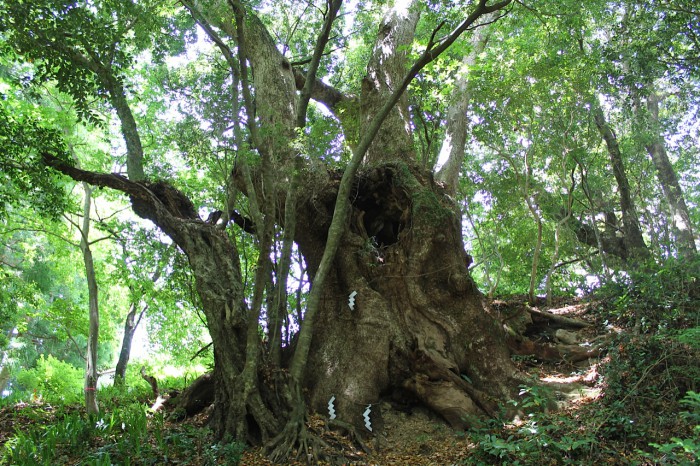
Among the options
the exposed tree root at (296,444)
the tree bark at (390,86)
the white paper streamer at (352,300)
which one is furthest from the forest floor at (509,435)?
the tree bark at (390,86)

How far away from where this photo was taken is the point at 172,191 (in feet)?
23.9

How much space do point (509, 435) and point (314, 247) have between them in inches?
149

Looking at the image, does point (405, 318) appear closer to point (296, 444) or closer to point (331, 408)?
point (331, 408)

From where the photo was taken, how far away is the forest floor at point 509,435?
14.1ft

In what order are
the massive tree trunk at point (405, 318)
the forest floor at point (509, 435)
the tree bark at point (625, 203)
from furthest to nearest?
the tree bark at point (625, 203)
the massive tree trunk at point (405, 318)
the forest floor at point (509, 435)

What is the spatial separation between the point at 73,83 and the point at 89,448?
4.26 meters

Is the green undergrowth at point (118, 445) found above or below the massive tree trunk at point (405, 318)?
below

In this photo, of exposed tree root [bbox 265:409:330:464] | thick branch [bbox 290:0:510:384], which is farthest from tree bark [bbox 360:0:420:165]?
exposed tree root [bbox 265:409:330:464]

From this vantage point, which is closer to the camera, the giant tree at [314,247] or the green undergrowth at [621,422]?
the green undergrowth at [621,422]

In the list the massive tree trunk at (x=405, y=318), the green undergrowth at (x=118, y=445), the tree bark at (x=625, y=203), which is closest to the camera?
the green undergrowth at (x=118, y=445)

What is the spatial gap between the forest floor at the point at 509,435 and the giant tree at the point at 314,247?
0.31 m

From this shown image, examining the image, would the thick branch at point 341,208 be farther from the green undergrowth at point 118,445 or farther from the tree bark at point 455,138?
the tree bark at point 455,138

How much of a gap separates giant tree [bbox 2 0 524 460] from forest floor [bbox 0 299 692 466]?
31 cm

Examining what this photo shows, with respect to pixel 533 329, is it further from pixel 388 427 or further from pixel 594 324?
pixel 388 427
